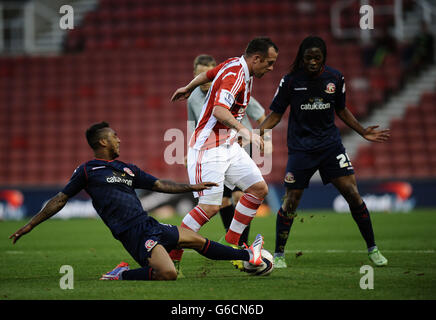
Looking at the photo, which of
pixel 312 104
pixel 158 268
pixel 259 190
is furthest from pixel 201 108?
pixel 158 268

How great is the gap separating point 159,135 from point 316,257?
11.3 meters

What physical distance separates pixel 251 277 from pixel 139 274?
38.0 inches

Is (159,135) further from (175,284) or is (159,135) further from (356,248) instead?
(175,284)

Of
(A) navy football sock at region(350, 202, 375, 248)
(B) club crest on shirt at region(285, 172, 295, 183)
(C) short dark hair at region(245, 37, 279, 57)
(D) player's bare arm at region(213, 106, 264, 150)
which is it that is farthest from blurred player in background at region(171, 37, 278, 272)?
(A) navy football sock at region(350, 202, 375, 248)

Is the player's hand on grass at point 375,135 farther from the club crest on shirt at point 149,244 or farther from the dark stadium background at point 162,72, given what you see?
the dark stadium background at point 162,72

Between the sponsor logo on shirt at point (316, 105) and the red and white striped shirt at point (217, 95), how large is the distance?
756 millimetres

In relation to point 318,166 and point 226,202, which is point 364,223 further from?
point 226,202

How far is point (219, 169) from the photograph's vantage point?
18.9 feet

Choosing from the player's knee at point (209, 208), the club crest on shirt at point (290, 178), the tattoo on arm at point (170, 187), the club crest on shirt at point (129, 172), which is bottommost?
the player's knee at point (209, 208)

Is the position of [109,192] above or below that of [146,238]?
above

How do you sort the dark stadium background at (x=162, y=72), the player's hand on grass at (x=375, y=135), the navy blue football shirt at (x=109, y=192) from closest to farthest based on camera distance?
the navy blue football shirt at (x=109, y=192)
the player's hand on grass at (x=375, y=135)
the dark stadium background at (x=162, y=72)

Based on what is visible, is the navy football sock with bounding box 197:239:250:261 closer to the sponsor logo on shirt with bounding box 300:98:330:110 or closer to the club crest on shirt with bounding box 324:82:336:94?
the sponsor logo on shirt with bounding box 300:98:330:110

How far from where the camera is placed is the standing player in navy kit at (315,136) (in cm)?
634

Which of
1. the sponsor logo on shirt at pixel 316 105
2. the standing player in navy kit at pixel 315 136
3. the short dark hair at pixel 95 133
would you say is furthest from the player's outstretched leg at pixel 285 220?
the short dark hair at pixel 95 133
